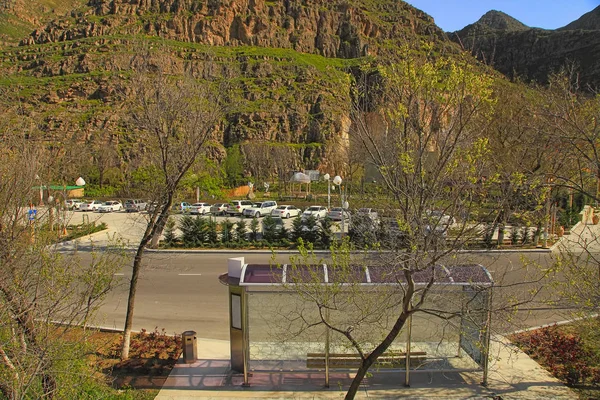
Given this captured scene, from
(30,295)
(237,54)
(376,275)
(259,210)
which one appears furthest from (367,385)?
(237,54)

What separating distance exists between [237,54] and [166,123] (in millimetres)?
107581

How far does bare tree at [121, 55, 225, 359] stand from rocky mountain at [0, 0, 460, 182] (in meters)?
52.2

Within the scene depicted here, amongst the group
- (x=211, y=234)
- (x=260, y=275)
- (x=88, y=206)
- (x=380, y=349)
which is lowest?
(x=88, y=206)

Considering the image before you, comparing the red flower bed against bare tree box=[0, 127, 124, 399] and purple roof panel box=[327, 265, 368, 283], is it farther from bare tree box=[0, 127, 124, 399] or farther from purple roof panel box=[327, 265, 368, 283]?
bare tree box=[0, 127, 124, 399]

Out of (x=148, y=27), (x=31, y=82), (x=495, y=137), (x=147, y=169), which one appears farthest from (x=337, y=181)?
(x=148, y=27)

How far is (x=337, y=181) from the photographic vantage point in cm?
2055

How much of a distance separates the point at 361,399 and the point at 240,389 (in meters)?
1.85

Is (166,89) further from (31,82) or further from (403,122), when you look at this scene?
(31,82)

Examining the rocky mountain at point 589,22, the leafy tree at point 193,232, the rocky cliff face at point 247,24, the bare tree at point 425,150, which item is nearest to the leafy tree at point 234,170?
the leafy tree at point 193,232

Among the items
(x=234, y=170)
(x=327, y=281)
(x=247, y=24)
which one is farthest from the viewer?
(x=247, y=24)

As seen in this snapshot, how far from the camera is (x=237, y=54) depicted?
356ft

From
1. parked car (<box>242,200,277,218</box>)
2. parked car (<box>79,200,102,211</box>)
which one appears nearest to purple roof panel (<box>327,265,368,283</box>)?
parked car (<box>242,200,277,218</box>)

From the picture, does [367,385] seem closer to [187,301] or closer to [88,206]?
[187,301]

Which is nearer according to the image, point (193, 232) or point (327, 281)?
point (327, 281)
